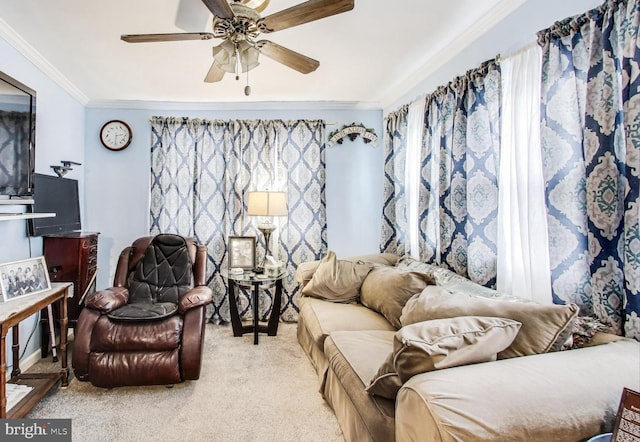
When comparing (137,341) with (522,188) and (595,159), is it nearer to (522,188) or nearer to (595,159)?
(522,188)

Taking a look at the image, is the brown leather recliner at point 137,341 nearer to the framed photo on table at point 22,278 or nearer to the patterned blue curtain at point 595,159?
the framed photo on table at point 22,278

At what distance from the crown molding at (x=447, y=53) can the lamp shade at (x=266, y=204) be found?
1.57 meters

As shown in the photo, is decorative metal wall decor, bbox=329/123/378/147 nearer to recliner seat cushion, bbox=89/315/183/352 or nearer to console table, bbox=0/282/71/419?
recliner seat cushion, bbox=89/315/183/352

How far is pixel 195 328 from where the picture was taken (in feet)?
8.45

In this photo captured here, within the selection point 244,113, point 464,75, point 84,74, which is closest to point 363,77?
point 464,75

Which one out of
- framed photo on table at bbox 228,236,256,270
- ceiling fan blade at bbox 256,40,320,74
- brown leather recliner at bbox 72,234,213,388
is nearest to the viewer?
ceiling fan blade at bbox 256,40,320,74

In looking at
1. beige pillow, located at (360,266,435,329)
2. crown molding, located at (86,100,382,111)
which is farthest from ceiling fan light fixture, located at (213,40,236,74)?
crown molding, located at (86,100,382,111)

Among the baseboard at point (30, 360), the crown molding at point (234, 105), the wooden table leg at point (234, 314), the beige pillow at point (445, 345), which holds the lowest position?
the baseboard at point (30, 360)

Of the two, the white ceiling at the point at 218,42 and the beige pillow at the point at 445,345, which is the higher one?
the white ceiling at the point at 218,42

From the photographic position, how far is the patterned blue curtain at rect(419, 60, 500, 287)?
89.1 inches

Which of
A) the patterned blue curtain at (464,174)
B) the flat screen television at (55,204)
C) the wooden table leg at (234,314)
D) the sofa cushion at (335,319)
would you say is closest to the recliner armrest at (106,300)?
the flat screen television at (55,204)

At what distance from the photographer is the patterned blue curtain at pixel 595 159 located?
4.60 ft

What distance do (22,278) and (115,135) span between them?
7.11 feet

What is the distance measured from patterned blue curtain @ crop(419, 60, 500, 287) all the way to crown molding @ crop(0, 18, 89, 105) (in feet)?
10.2
